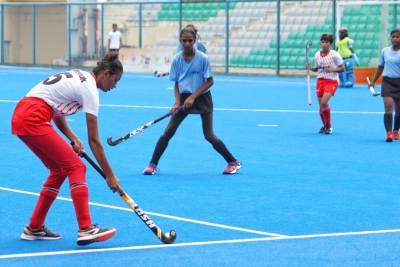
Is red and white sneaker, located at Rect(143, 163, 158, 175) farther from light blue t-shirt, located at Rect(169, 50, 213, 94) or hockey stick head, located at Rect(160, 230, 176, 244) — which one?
hockey stick head, located at Rect(160, 230, 176, 244)

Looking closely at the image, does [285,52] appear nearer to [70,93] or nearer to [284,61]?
[284,61]

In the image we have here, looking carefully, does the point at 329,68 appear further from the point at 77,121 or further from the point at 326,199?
the point at 326,199

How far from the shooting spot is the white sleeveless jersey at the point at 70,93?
639 cm

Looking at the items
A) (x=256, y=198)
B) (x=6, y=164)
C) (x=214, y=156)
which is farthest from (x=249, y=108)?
(x=256, y=198)

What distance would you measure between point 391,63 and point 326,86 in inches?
62.1

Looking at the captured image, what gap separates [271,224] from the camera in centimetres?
756

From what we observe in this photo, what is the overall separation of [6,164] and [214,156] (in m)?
2.86

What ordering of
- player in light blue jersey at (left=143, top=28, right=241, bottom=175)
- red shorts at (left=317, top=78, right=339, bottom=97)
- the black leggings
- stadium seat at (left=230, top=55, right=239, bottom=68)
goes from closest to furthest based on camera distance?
player in light blue jersey at (left=143, top=28, right=241, bottom=175)
the black leggings
red shorts at (left=317, top=78, right=339, bottom=97)
stadium seat at (left=230, top=55, right=239, bottom=68)

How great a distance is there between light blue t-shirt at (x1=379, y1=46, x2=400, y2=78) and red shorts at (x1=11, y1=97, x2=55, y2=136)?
849cm

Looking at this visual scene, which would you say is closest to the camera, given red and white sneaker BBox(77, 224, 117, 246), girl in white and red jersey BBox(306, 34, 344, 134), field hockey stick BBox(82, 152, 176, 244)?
red and white sneaker BBox(77, 224, 117, 246)

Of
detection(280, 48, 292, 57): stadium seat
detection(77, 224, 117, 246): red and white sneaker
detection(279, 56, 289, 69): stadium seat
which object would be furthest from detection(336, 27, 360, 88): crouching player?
detection(77, 224, 117, 246): red and white sneaker

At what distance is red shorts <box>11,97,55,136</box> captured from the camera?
256 inches

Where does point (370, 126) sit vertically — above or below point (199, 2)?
below

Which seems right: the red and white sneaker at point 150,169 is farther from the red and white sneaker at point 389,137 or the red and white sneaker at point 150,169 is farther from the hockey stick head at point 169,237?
the red and white sneaker at point 389,137
